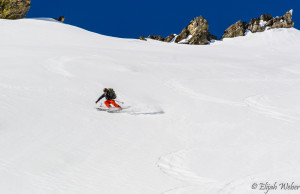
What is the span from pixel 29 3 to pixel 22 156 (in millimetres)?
52292

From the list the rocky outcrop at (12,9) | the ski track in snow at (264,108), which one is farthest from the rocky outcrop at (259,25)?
the ski track in snow at (264,108)

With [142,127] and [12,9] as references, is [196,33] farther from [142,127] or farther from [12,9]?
[142,127]

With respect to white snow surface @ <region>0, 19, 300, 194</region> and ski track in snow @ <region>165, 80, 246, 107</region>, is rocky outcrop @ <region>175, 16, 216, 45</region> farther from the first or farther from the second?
ski track in snow @ <region>165, 80, 246, 107</region>

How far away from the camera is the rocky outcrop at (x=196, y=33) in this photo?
6925cm

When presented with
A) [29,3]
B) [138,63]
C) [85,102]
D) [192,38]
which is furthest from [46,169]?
[192,38]

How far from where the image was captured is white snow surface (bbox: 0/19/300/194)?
10586mm

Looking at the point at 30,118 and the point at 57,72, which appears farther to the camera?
the point at 57,72

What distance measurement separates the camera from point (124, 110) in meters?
19.2

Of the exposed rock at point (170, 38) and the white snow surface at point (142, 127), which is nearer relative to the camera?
the white snow surface at point (142, 127)

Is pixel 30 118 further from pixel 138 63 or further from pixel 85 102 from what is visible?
pixel 138 63

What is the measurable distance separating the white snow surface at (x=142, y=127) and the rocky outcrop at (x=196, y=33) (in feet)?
115

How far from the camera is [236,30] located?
241 ft

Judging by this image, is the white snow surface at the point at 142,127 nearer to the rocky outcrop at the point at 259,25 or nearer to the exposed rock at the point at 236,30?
the exposed rock at the point at 236,30

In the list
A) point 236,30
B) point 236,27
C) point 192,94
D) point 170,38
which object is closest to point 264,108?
point 192,94
